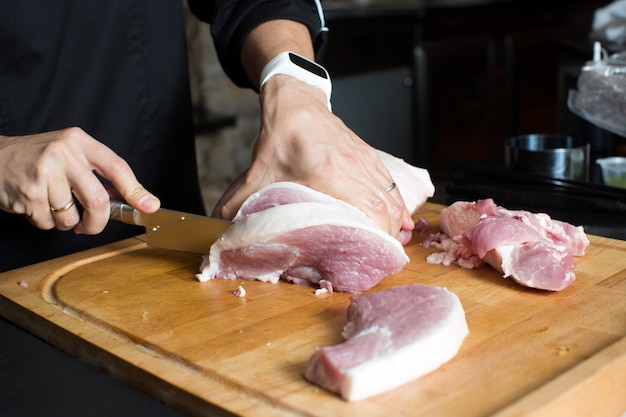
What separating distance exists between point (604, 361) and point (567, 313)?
209mm

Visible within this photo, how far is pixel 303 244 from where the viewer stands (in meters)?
1.43

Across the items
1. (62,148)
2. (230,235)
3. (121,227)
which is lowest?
(121,227)

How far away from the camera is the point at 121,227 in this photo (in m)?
1.94

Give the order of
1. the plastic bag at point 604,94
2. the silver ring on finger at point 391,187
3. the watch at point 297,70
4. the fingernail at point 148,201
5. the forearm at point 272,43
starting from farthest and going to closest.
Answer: the plastic bag at point 604,94 → the forearm at point 272,43 → the watch at point 297,70 → the silver ring on finger at point 391,187 → the fingernail at point 148,201

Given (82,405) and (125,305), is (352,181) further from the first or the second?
(82,405)

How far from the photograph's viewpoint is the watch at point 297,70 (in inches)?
66.3

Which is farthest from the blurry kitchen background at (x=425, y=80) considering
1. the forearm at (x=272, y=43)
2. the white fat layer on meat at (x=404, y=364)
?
the white fat layer on meat at (x=404, y=364)

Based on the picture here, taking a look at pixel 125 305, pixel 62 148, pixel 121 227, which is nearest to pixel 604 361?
pixel 125 305

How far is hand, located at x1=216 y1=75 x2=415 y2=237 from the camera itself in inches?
58.8

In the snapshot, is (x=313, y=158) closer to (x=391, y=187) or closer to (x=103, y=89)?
(x=391, y=187)

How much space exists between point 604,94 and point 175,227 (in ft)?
4.14

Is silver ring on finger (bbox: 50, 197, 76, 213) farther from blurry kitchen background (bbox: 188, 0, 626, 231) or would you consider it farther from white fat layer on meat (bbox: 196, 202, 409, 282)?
blurry kitchen background (bbox: 188, 0, 626, 231)

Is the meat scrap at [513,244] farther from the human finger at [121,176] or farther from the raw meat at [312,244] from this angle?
the human finger at [121,176]

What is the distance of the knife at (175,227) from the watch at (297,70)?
356 mm
